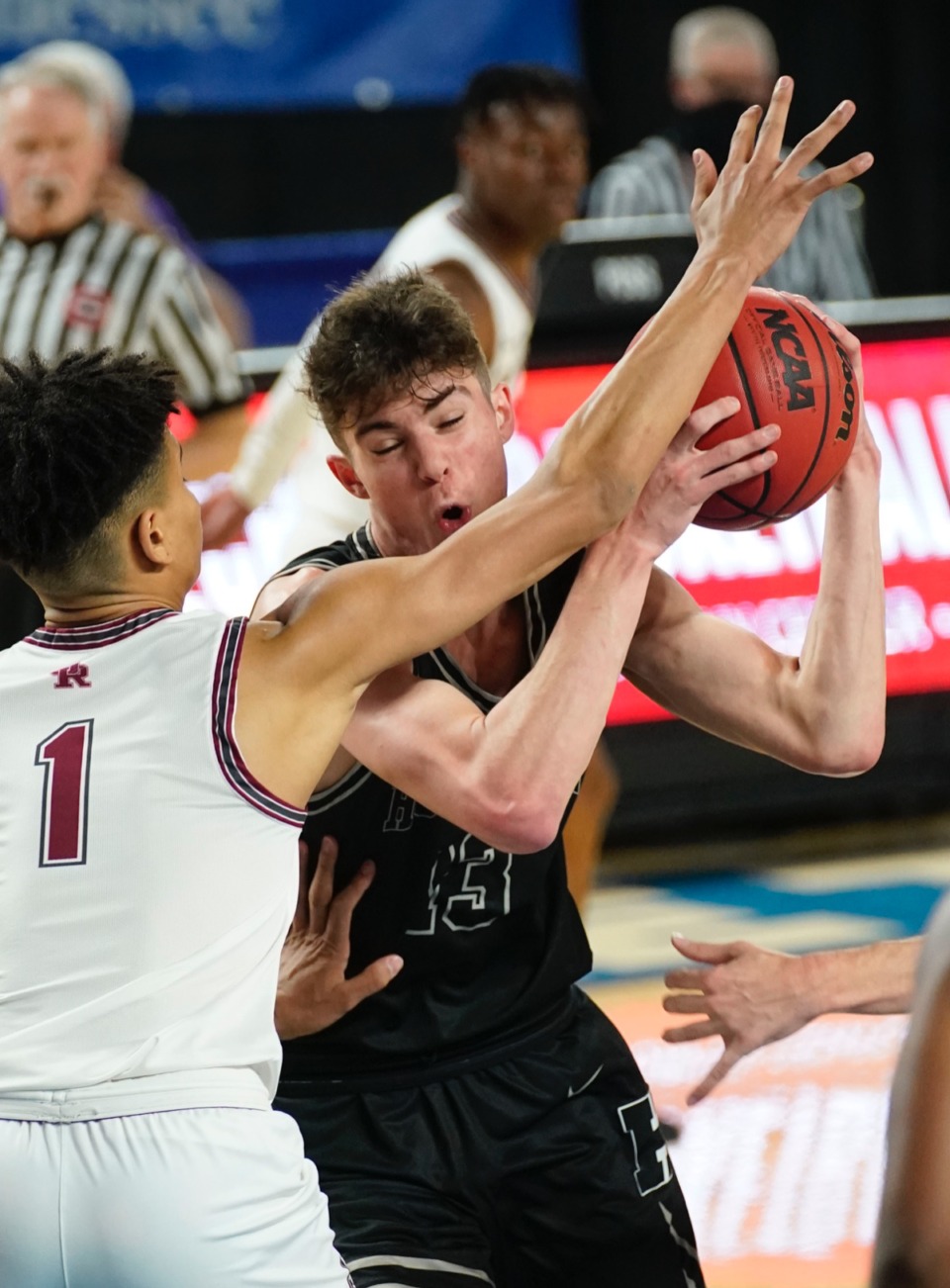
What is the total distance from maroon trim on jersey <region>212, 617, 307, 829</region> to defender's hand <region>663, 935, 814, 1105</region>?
2.64 ft

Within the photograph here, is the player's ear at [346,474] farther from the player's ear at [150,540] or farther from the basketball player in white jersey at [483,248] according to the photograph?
the basketball player in white jersey at [483,248]

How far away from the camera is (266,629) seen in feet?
7.71

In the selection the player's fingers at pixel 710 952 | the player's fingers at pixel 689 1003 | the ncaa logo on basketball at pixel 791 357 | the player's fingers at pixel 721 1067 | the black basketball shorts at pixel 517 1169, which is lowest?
the black basketball shorts at pixel 517 1169

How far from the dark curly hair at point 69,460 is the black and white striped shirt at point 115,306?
11.2ft

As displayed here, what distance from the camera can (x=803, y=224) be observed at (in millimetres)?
9172

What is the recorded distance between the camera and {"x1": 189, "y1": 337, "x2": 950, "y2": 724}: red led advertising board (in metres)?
6.85

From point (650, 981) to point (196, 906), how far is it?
3.61m

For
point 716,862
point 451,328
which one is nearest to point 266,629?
point 451,328

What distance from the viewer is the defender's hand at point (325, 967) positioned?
2.76m

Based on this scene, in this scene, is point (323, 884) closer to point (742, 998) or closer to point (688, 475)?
point (742, 998)

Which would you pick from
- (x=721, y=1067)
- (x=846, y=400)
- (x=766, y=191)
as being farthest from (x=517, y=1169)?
(x=766, y=191)

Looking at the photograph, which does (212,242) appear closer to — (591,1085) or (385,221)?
(385,221)

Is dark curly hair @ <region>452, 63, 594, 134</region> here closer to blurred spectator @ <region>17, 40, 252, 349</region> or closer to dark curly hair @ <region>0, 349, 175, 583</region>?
blurred spectator @ <region>17, 40, 252, 349</region>

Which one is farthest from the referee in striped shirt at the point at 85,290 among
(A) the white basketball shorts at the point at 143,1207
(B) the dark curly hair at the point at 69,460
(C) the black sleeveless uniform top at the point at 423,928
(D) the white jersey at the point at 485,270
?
(A) the white basketball shorts at the point at 143,1207
